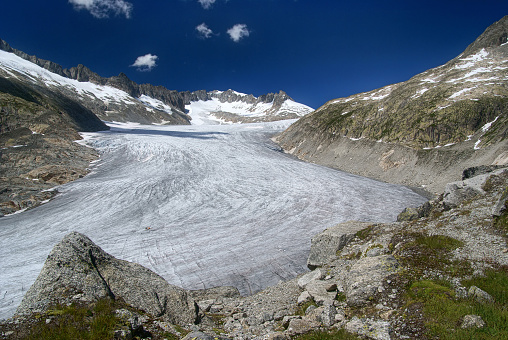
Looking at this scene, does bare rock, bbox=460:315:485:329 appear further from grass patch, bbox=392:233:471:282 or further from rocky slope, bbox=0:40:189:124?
rocky slope, bbox=0:40:189:124

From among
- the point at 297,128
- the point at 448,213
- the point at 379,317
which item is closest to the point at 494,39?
the point at 297,128

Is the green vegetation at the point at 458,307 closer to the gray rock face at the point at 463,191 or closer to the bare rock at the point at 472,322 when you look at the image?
the bare rock at the point at 472,322

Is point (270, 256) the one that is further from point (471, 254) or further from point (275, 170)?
point (275, 170)

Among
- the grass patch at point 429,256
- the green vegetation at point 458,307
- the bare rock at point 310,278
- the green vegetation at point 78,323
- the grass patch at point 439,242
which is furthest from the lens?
the bare rock at point 310,278

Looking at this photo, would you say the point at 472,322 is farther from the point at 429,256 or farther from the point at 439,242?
the point at 439,242

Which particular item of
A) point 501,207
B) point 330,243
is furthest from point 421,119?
point 501,207

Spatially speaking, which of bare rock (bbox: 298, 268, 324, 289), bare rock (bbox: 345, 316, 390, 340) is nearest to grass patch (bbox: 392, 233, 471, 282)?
bare rock (bbox: 345, 316, 390, 340)

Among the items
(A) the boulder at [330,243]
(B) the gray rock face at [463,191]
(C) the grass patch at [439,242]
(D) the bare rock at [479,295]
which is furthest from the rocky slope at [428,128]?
(D) the bare rock at [479,295]
